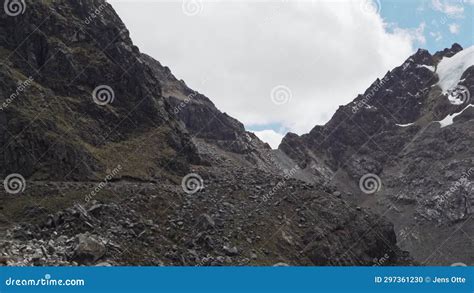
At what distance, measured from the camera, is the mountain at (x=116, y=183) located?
180 ft

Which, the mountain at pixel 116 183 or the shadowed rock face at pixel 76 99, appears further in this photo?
the shadowed rock face at pixel 76 99

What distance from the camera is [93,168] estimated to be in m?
69.9

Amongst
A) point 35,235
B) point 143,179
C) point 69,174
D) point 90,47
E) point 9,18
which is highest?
point 90,47

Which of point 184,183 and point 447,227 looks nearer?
point 184,183

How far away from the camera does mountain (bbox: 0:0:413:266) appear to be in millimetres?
54875

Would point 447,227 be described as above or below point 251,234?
above

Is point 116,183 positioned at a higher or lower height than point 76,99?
lower

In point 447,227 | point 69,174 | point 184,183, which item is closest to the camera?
point 69,174

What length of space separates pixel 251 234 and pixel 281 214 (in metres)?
10.4

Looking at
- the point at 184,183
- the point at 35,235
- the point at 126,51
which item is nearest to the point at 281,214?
the point at 184,183

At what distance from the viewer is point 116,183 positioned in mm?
69125

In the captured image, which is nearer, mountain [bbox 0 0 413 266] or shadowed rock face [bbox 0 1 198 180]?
mountain [bbox 0 0 413 266]

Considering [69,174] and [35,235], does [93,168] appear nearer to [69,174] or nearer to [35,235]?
[69,174]

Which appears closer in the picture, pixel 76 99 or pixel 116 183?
pixel 116 183
